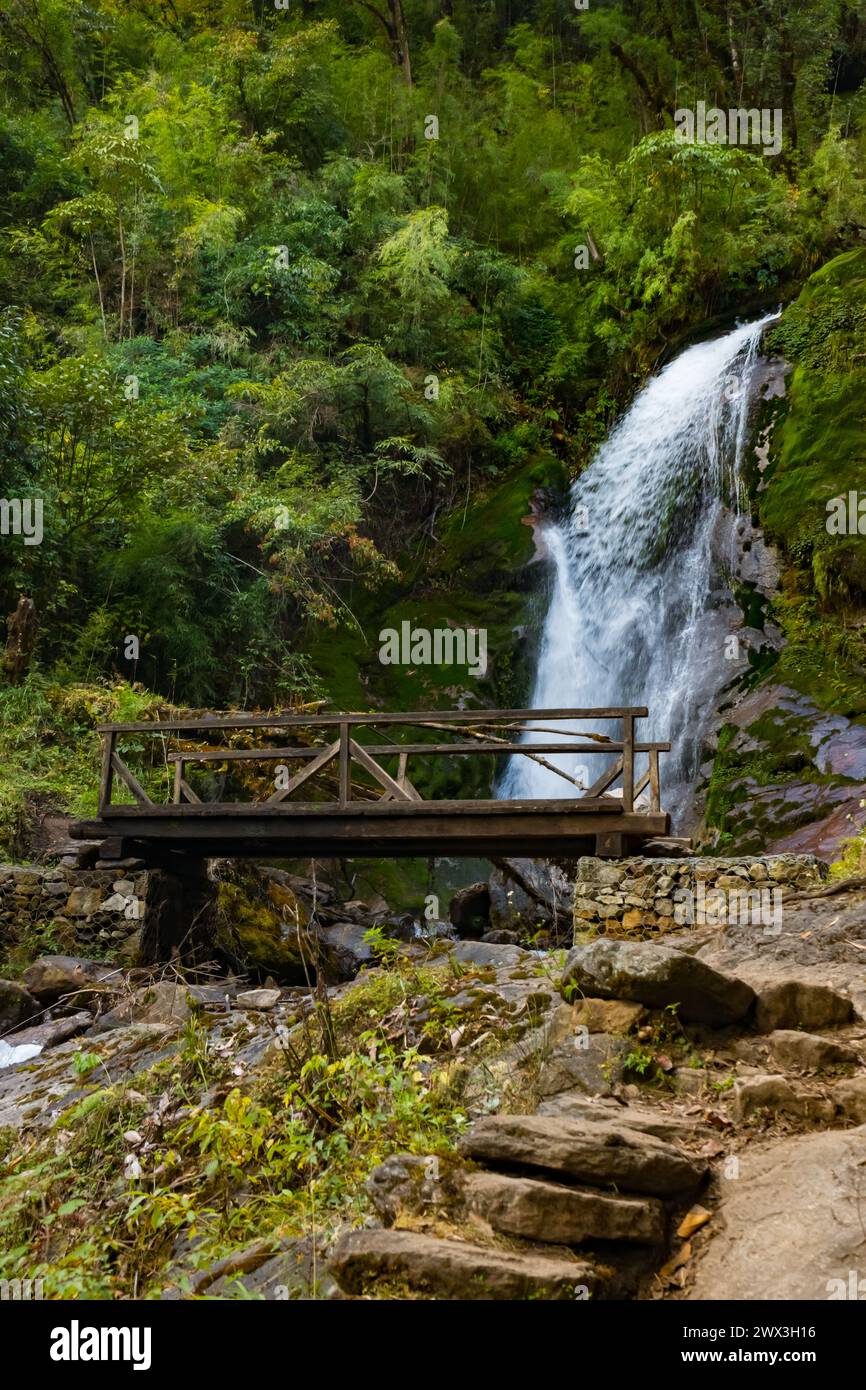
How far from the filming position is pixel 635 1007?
4.89 meters

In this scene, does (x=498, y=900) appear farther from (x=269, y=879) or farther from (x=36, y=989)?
(x=36, y=989)

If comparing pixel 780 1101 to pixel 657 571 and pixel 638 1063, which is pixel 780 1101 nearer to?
pixel 638 1063

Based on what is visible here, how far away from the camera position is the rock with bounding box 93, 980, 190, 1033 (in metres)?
7.88

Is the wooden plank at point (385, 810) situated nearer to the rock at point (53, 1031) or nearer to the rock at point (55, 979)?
the rock at point (55, 979)

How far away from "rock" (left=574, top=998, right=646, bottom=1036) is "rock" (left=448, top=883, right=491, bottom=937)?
291 inches

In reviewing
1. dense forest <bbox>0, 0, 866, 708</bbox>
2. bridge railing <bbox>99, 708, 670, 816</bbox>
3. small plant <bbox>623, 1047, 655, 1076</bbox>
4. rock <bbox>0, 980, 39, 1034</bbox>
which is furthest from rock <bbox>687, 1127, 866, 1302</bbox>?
dense forest <bbox>0, 0, 866, 708</bbox>

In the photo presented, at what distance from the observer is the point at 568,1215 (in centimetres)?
338

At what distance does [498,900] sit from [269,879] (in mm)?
2776

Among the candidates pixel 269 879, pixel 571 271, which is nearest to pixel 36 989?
pixel 269 879

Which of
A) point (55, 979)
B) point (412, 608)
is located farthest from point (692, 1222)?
point (412, 608)
